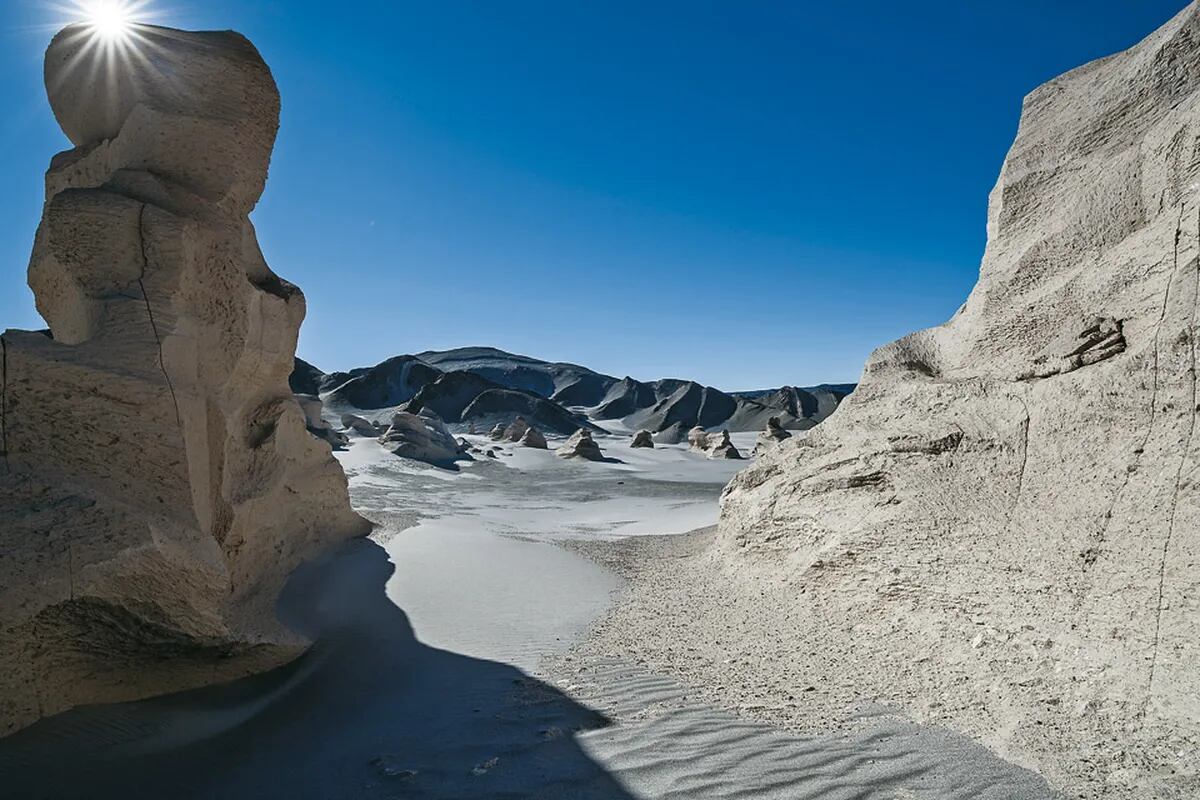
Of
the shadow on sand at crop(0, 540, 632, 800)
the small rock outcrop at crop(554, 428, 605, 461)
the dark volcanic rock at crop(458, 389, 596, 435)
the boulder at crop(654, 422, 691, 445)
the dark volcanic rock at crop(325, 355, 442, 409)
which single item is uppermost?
the dark volcanic rock at crop(325, 355, 442, 409)

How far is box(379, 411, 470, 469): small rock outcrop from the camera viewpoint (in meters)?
21.9

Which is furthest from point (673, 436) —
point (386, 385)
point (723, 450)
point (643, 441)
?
point (386, 385)

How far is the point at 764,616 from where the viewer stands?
4781mm

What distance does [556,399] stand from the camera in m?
76.2

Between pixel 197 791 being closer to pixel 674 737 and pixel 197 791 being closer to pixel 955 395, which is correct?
pixel 674 737

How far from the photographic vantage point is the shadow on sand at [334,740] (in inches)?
99.4

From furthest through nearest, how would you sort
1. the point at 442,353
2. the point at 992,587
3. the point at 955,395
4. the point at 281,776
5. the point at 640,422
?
the point at 442,353 < the point at 640,422 < the point at 955,395 < the point at 992,587 < the point at 281,776

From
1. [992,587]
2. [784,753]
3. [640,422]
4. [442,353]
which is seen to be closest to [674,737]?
[784,753]

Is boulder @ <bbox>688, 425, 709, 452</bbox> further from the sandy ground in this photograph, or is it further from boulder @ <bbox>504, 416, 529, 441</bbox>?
the sandy ground

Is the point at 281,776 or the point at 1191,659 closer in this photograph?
the point at 1191,659

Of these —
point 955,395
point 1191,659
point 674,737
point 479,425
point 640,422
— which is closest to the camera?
point 1191,659

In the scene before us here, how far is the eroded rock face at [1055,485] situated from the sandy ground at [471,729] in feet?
1.87

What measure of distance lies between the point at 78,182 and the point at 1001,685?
24.3 feet

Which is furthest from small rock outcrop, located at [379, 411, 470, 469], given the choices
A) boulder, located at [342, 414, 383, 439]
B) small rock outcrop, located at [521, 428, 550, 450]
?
boulder, located at [342, 414, 383, 439]
